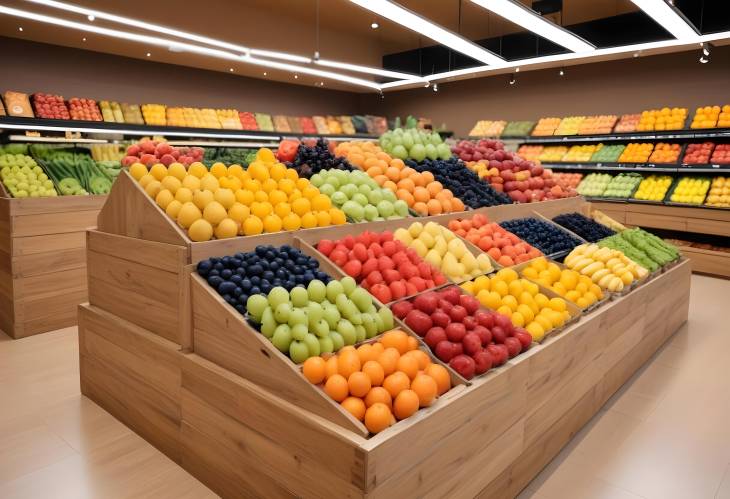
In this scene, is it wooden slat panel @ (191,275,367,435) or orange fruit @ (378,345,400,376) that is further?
orange fruit @ (378,345,400,376)

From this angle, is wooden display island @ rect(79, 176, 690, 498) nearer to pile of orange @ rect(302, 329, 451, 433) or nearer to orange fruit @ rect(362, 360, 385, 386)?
pile of orange @ rect(302, 329, 451, 433)

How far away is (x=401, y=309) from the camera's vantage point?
2201 millimetres

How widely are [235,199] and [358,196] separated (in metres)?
0.80

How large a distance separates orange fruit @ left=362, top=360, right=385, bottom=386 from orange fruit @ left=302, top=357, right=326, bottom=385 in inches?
5.8

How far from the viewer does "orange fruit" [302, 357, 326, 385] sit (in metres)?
1.71

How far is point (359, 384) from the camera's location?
1676 mm

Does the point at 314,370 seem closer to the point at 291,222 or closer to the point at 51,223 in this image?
the point at 291,222

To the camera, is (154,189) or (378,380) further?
(154,189)

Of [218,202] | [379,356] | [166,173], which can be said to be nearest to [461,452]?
[379,356]

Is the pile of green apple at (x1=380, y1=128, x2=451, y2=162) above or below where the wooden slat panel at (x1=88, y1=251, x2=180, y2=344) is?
above

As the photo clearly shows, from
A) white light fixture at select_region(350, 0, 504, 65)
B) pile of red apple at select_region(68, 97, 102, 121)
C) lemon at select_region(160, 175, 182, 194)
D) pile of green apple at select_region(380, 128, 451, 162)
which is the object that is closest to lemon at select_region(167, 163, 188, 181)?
lemon at select_region(160, 175, 182, 194)

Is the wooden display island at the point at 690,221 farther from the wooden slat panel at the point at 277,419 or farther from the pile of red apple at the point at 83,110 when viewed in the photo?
the pile of red apple at the point at 83,110

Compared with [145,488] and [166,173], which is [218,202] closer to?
[166,173]

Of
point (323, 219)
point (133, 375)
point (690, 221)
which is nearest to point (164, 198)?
point (323, 219)
